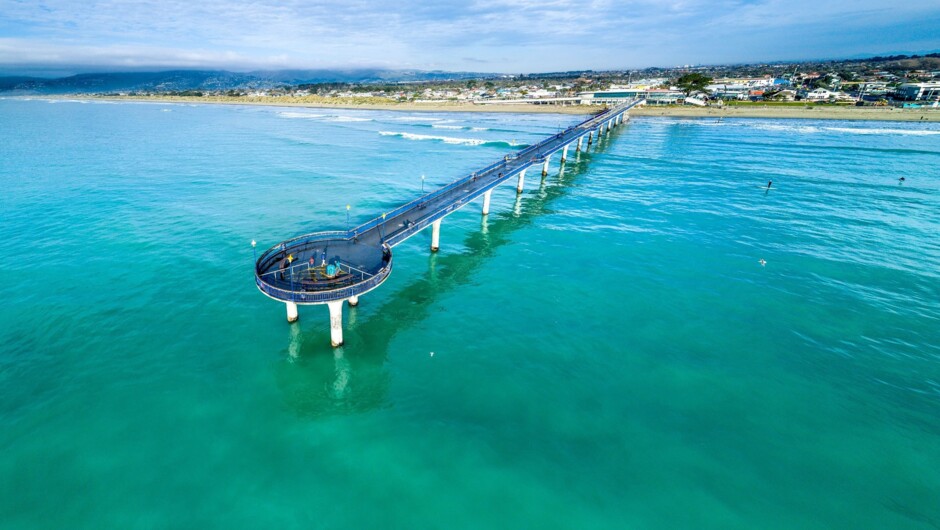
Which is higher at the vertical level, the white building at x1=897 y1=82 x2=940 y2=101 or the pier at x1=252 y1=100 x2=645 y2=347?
the white building at x1=897 y1=82 x2=940 y2=101

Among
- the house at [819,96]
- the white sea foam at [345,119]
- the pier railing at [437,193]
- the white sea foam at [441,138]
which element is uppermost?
the house at [819,96]

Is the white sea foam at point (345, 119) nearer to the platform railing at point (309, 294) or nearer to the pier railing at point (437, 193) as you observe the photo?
the pier railing at point (437, 193)

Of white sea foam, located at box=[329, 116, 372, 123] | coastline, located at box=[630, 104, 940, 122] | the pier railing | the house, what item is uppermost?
the house

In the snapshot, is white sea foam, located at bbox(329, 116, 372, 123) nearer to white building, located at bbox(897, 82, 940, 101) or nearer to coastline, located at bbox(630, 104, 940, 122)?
coastline, located at bbox(630, 104, 940, 122)

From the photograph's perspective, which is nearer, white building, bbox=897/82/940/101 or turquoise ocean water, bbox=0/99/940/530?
turquoise ocean water, bbox=0/99/940/530

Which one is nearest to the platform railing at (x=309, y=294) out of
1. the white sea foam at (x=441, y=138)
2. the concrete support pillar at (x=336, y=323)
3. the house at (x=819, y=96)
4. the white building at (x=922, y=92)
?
the concrete support pillar at (x=336, y=323)

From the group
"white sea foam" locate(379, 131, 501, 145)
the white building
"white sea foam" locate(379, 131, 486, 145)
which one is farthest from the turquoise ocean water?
the white building

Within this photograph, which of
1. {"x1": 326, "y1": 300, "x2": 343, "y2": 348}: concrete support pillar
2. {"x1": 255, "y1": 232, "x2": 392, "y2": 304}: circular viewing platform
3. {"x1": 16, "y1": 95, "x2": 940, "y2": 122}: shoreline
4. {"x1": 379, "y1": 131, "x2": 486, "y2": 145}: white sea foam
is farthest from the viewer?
{"x1": 16, "y1": 95, "x2": 940, "y2": 122}: shoreline
